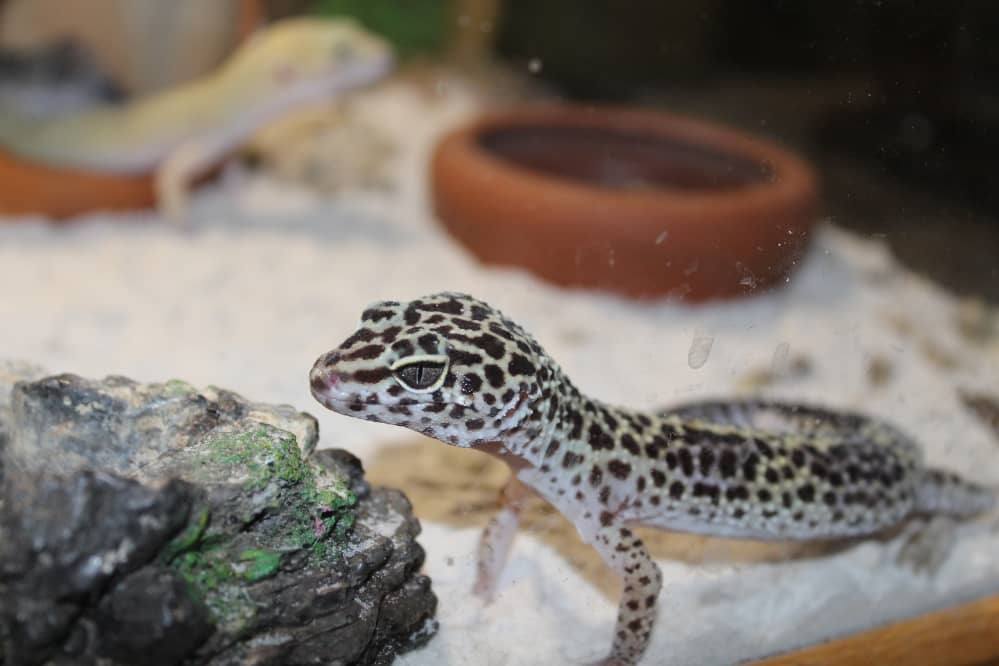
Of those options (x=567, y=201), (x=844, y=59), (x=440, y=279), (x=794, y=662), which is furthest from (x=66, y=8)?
(x=794, y=662)

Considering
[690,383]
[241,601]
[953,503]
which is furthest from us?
[953,503]

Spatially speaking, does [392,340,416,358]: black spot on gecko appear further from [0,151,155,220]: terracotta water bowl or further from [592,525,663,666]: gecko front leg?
[0,151,155,220]: terracotta water bowl

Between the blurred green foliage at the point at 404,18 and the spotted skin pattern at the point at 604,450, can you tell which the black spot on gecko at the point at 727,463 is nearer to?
the spotted skin pattern at the point at 604,450

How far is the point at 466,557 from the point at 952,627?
162 centimetres

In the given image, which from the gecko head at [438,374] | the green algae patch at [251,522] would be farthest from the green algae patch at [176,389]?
the gecko head at [438,374]

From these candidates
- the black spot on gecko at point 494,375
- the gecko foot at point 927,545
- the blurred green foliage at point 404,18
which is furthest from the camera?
the blurred green foliage at point 404,18

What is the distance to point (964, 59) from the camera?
16.3 ft

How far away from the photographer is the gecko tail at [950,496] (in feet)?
11.5

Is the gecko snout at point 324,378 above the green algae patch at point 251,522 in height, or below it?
above

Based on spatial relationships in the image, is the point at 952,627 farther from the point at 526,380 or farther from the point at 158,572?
the point at 158,572

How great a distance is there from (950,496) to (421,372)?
7.88 feet

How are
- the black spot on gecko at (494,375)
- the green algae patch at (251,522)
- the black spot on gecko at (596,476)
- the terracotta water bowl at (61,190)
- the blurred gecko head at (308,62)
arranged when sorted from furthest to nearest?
the blurred gecko head at (308,62) < the terracotta water bowl at (61,190) < the black spot on gecko at (596,476) < the black spot on gecko at (494,375) < the green algae patch at (251,522)

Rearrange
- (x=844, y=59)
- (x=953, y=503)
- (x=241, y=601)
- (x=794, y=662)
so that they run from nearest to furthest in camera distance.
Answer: (x=241, y=601)
(x=794, y=662)
(x=953, y=503)
(x=844, y=59)

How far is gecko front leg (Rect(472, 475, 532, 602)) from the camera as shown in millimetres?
2826
